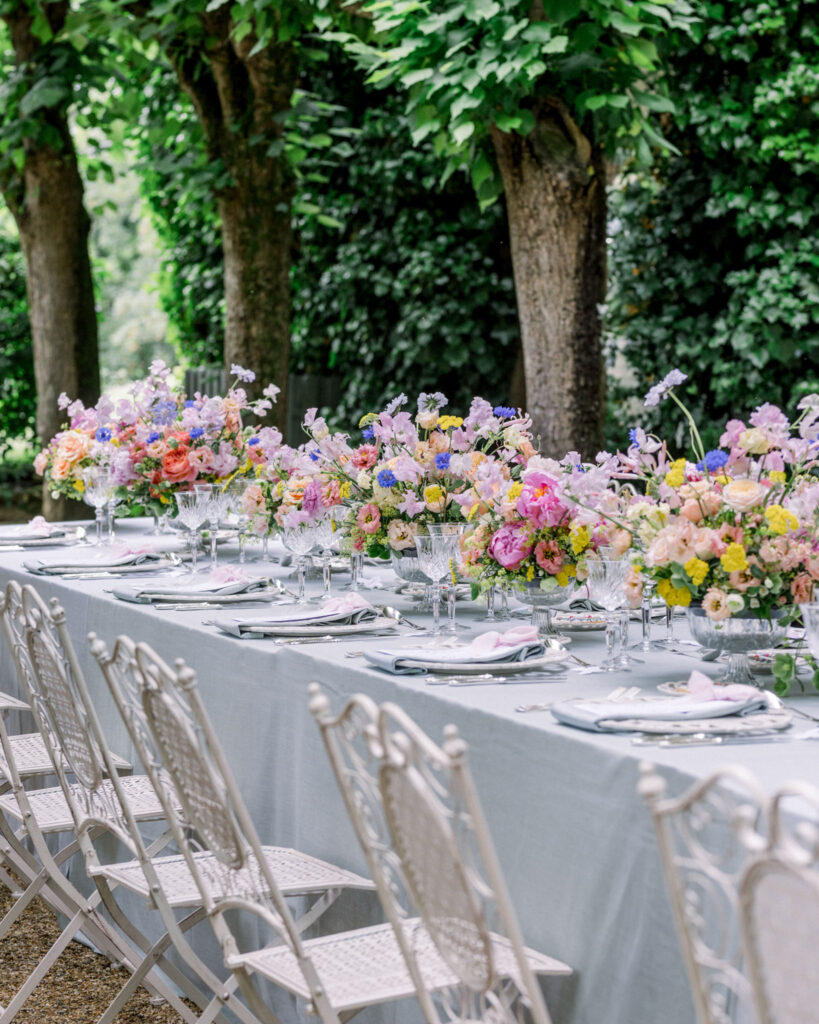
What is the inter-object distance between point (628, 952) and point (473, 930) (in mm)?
372

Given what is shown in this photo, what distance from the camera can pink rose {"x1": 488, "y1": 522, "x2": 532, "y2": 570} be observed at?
285 centimetres

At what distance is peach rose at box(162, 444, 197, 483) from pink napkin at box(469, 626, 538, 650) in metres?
1.95

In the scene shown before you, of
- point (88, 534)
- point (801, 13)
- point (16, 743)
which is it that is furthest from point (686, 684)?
point (801, 13)

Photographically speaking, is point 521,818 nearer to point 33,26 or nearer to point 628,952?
point 628,952

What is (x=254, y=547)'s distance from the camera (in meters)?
4.72

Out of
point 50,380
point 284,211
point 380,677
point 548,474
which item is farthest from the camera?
point 50,380

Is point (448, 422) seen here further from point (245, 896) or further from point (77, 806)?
point (245, 896)

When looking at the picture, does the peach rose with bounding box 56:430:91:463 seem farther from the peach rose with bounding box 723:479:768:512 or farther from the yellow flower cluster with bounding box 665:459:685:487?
the peach rose with bounding box 723:479:768:512

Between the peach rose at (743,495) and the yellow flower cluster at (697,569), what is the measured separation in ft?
0.38

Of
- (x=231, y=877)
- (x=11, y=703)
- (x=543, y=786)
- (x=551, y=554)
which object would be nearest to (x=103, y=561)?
(x=11, y=703)

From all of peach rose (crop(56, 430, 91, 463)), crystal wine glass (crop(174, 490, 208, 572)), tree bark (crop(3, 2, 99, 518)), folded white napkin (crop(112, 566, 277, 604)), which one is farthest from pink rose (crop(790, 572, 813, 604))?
tree bark (crop(3, 2, 99, 518))

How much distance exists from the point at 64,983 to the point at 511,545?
156 centimetres

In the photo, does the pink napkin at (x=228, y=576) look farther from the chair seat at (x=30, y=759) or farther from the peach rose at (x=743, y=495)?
the peach rose at (x=743, y=495)

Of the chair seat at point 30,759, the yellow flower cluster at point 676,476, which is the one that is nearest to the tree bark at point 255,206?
the chair seat at point 30,759
